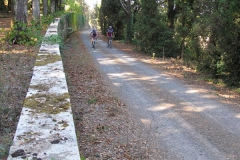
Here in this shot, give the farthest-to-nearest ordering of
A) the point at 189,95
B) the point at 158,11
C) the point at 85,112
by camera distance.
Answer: the point at 158,11 → the point at 189,95 → the point at 85,112

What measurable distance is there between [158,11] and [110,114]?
Answer: 1436 cm

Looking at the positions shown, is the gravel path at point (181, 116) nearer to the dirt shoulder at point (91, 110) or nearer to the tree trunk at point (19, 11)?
the dirt shoulder at point (91, 110)

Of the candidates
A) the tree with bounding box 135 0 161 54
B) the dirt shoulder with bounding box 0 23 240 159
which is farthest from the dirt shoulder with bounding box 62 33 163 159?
the tree with bounding box 135 0 161 54

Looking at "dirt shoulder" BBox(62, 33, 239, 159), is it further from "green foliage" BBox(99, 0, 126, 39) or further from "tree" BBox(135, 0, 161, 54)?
"green foliage" BBox(99, 0, 126, 39)

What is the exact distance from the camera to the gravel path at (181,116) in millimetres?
5527

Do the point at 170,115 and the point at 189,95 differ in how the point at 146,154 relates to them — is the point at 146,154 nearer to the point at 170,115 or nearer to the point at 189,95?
the point at 170,115

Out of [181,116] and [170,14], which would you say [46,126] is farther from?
[170,14]

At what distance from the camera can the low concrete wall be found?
2.82 metres

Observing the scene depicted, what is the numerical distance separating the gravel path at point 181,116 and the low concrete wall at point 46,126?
2.31 metres

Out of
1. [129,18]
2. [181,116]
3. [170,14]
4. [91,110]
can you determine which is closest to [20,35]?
[91,110]

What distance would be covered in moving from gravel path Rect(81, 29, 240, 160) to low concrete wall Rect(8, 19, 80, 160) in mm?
2311

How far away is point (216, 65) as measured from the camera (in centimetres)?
1147

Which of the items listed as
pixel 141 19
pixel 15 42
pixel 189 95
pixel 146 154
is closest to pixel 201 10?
pixel 189 95

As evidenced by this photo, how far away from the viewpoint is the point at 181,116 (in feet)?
23.7
